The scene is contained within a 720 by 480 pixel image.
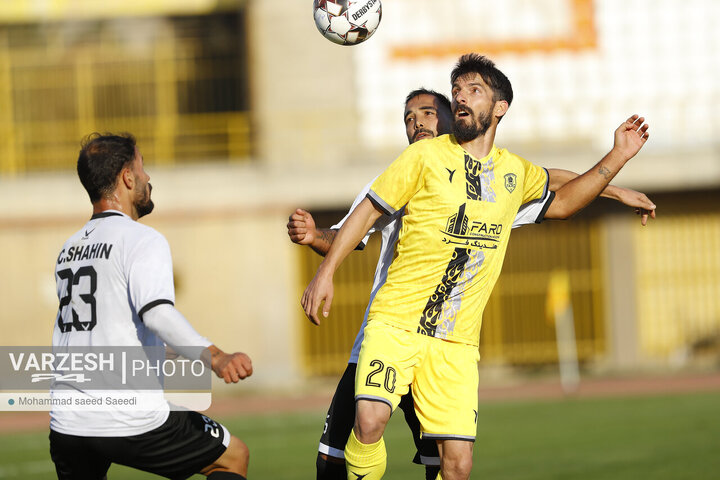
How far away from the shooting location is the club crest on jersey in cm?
613

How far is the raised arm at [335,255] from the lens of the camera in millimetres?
5633

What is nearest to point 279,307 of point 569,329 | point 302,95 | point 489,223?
point 302,95

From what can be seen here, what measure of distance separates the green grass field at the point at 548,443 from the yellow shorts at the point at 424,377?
4757mm

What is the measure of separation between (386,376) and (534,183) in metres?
1.46

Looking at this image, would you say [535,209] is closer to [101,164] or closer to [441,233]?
[441,233]

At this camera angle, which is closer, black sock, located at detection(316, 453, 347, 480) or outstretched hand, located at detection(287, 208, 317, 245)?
outstretched hand, located at detection(287, 208, 317, 245)

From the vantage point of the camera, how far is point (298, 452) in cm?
1305

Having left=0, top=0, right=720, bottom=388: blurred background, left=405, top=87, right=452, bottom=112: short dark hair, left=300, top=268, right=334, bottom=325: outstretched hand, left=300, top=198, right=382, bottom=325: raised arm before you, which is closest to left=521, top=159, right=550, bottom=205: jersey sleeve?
left=405, top=87, right=452, bottom=112: short dark hair

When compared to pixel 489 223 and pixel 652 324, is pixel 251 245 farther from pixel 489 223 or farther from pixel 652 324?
pixel 489 223

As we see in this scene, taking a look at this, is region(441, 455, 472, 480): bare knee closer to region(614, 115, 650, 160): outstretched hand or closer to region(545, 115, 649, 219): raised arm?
region(545, 115, 649, 219): raised arm

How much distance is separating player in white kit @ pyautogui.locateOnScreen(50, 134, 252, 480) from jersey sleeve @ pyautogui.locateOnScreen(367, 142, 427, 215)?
48.5 inches

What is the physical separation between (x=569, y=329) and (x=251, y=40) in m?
9.59

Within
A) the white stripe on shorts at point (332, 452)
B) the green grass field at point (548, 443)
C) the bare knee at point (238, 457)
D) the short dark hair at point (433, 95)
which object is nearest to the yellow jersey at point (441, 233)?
the short dark hair at point (433, 95)

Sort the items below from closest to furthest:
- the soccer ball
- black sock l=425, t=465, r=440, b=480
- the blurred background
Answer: black sock l=425, t=465, r=440, b=480 → the soccer ball → the blurred background
